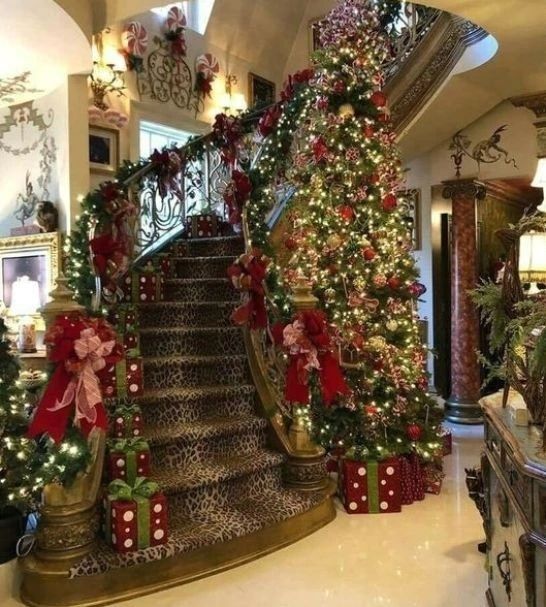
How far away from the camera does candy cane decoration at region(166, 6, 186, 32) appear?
7.21m

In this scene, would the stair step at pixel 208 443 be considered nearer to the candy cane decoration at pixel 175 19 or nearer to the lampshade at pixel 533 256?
the lampshade at pixel 533 256

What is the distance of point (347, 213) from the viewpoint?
4605 mm

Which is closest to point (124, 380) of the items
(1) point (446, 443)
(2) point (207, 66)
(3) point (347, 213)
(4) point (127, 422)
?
(4) point (127, 422)

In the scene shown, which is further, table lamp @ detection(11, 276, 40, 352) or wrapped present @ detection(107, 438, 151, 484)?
table lamp @ detection(11, 276, 40, 352)

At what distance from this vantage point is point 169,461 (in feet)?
12.2

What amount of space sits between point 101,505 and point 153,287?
2.07m

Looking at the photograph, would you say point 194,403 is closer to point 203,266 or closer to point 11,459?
point 11,459

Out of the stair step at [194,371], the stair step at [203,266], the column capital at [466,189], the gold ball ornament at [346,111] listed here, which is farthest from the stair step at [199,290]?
the column capital at [466,189]

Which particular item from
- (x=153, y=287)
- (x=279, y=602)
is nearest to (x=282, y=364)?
(x=153, y=287)

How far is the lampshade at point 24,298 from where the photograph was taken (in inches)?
212

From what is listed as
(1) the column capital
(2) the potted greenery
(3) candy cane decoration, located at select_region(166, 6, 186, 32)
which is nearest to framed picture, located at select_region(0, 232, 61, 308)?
(2) the potted greenery

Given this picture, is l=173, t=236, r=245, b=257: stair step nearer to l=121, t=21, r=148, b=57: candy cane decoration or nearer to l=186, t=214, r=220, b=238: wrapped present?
l=186, t=214, r=220, b=238: wrapped present

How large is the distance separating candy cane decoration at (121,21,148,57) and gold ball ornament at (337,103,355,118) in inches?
119

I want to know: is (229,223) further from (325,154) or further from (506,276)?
(506,276)
